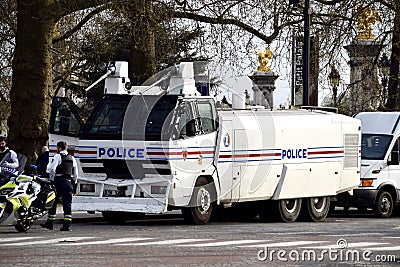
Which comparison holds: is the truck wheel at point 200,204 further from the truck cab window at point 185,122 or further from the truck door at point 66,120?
the truck door at point 66,120

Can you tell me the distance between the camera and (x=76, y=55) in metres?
41.8

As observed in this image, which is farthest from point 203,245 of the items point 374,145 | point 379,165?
point 374,145

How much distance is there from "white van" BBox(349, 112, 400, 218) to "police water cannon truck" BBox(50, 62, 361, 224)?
9.52ft

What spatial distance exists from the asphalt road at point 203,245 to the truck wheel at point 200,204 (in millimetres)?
294

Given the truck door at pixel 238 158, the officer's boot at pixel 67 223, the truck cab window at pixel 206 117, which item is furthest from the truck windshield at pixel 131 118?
the officer's boot at pixel 67 223

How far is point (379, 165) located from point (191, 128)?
8.03 meters

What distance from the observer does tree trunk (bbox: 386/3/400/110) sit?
34.6 metres

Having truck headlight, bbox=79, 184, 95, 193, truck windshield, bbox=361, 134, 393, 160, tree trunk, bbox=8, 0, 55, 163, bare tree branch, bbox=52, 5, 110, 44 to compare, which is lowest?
truck headlight, bbox=79, 184, 95, 193

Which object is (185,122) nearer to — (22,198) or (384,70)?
(22,198)

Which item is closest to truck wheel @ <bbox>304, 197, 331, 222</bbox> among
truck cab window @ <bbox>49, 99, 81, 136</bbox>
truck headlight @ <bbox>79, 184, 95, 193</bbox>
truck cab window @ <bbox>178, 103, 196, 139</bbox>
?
truck cab window @ <bbox>178, 103, 196, 139</bbox>

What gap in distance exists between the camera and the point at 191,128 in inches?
872

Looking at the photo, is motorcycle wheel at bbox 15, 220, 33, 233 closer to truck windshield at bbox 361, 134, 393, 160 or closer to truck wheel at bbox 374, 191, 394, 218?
truck wheel at bbox 374, 191, 394, 218

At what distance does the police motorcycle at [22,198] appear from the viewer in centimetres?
2044

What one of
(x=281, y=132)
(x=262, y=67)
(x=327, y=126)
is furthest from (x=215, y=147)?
(x=262, y=67)
